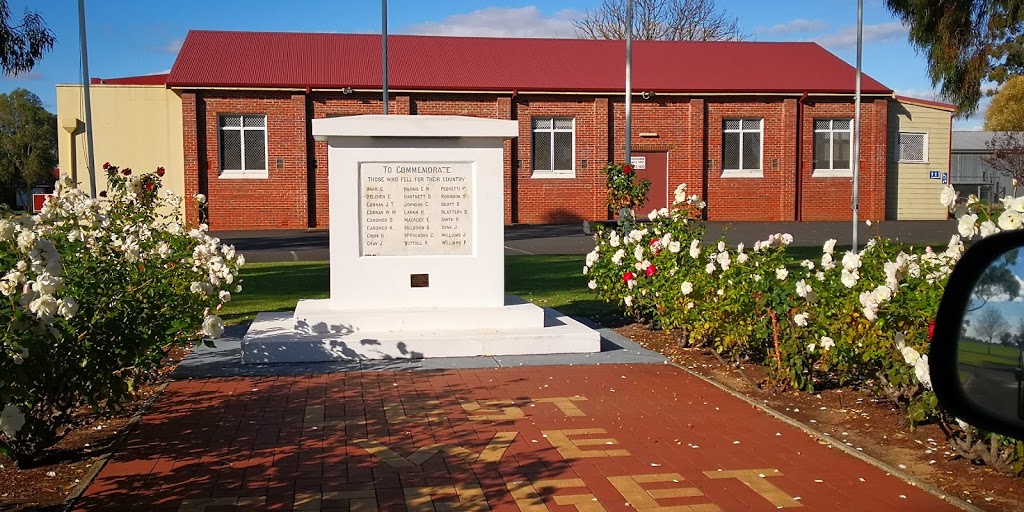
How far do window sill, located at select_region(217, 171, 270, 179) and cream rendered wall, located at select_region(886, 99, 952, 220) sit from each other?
22262 mm

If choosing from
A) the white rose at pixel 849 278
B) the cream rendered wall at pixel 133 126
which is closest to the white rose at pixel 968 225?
the white rose at pixel 849 278

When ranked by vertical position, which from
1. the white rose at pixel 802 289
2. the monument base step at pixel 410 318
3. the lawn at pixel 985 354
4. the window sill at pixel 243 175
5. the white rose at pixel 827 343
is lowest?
the monument base step at pixel 410 318

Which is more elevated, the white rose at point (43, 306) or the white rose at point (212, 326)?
the white rose at point (43, 306)

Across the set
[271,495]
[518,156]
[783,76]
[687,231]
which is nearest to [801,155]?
[783,76]

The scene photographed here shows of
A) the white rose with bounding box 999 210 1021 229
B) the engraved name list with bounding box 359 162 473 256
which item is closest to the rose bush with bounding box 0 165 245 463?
the engraved name list with bounding box 359 162 473 256

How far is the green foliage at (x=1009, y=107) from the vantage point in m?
52.8

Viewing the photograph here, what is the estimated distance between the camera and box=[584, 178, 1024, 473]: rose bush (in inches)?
242

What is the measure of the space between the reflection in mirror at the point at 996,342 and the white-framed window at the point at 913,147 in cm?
3745

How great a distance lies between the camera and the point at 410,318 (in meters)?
9.97

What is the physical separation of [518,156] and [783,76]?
403 inches

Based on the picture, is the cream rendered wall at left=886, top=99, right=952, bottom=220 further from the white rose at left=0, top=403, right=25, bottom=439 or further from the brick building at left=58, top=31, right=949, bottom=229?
the white rose at left=0, top=403, right=25, bottom=439

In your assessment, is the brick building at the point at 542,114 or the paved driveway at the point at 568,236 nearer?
the paved driveway at the point at 568,236

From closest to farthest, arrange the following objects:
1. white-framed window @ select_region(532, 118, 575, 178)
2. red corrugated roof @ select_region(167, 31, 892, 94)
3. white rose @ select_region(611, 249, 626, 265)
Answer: white rose @ select_region(611, 249, 626, 265), red corrugated roof @ select_region(167, 31, 892, 94), white-framed window @ select_region(532, 118, 575, 178)

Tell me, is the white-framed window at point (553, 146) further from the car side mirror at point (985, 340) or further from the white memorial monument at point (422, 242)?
the car side mirror at point (985, 340)
